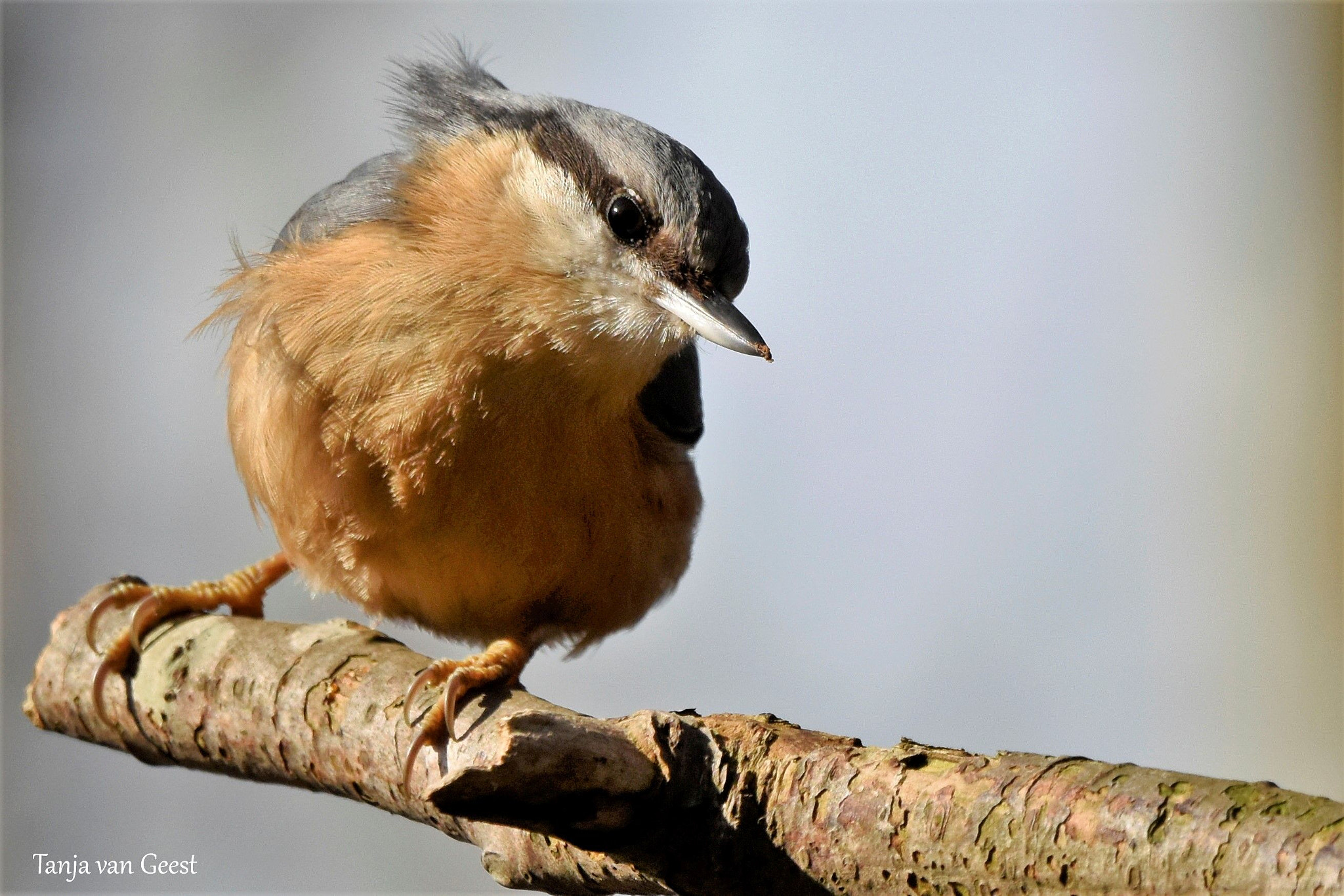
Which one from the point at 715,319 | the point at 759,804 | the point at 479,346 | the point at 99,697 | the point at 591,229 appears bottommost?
the point at 99,697

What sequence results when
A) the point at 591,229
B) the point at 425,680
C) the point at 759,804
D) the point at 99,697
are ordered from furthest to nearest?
1. the point at 99,697
2. the point at 591,229
3. the point at 425,680
4. the point at 759,804

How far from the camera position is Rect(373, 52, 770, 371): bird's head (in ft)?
5.83

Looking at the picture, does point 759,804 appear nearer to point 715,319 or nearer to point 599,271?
point 715,319

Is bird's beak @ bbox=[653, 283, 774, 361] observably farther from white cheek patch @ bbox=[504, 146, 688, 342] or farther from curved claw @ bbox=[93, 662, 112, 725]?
curved claw @ bbox=[93, 662, 112, 725]

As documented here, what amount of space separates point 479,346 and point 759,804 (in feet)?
2.82

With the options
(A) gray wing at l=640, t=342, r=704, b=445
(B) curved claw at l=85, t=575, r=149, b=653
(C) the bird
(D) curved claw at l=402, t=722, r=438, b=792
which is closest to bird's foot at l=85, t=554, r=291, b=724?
(B) curved claw at l=85, t=575, r=149, b=653

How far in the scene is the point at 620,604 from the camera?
2096mm

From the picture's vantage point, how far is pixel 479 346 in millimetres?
1773

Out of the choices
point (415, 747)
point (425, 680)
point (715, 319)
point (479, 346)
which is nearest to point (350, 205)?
point (479, 346)

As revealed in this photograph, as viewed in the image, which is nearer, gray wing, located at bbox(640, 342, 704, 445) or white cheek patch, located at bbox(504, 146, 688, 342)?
white cheek patch, located at bbox(504, 146, 688, 342)

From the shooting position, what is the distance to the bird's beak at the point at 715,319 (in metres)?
1.68

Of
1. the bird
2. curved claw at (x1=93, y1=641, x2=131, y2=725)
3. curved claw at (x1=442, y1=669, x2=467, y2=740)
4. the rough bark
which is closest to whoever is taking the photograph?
the rough bark

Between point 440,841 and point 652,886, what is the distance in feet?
9.09

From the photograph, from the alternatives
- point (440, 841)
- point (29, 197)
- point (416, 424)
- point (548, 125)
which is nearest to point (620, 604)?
point (416, 424)
